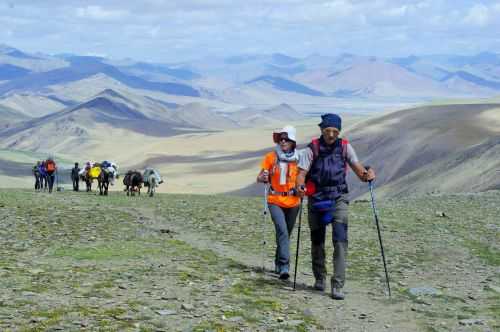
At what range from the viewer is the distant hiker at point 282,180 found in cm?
1365

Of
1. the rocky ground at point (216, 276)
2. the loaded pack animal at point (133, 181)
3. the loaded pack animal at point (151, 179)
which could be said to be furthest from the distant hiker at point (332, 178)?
the loaded pack animal at point (151, 179)

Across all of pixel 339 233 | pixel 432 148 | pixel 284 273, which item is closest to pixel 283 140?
pixel 339 233

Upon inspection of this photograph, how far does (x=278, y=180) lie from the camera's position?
13703mm

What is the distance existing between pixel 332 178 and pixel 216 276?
2.96 m

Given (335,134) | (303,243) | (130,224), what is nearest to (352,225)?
(303,243)

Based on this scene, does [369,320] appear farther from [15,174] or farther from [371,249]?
[15,174]

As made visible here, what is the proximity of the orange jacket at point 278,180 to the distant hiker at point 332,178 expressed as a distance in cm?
100

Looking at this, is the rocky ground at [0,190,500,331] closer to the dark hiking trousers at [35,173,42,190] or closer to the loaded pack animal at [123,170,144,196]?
the loaded pack animal at [123,170,144,196]

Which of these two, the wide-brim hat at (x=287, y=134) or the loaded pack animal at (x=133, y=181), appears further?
the loaded pack animal at (x=133, y=181)

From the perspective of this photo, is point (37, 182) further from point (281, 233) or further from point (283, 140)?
point (283, 140)

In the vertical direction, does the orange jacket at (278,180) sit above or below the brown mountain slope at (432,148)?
below

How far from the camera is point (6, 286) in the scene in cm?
1166

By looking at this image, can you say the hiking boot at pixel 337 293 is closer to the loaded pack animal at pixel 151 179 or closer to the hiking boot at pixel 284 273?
the hiking boot at pixel 284 273

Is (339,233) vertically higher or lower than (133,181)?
lower
